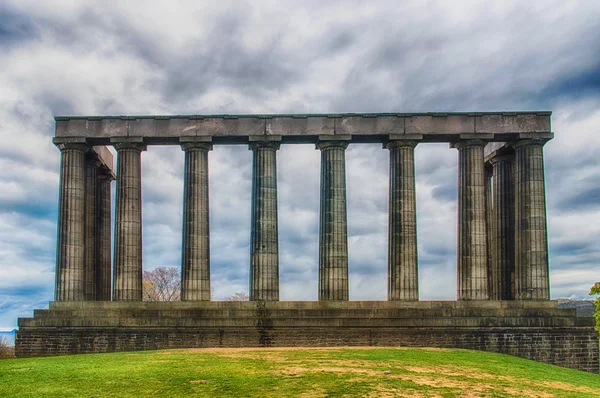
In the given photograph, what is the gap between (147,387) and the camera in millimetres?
24016

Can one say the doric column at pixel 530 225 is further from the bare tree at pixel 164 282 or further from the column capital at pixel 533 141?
the bare tree at pixel 164 282

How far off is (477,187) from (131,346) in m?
26.3

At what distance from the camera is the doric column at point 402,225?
44656 mm

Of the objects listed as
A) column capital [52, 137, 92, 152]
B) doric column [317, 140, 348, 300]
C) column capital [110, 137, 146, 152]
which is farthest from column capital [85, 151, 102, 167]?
doric column [317, 140, 348, 300]

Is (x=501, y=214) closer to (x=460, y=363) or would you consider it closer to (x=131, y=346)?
(x=460, y=363)

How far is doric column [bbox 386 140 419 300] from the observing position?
44656mm

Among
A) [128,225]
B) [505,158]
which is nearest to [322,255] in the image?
[128,225]

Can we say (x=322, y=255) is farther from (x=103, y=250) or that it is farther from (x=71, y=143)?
(x=71, y=143)

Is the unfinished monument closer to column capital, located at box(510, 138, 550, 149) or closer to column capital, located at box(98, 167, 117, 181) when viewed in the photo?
column capital, located at box(510, 138, 550, 149)

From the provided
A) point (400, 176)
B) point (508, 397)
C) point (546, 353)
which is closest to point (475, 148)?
point (400, 176)

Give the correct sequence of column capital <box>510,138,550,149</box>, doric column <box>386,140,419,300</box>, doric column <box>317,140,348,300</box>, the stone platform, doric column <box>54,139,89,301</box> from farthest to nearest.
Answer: column capital <box>510,138,550,149</box>, doric column <box>54,139,89,301</box>, doric column <box>386,140,419,300</box>, doric column <box>317,140,348,300</box>, the stone platform

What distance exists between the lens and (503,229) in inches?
2013

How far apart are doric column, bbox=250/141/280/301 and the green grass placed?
9776 mm

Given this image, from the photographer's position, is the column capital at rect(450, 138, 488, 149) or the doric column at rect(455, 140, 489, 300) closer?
the doric column at rect(455, 140, 489, 300)
